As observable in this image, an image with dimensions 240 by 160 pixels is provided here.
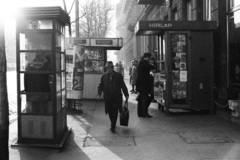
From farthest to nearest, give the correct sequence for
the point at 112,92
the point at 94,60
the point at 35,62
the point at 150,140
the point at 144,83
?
the point at 94,60 < the point at 144,83 < the point at 112,92 < the point at 150,140 < the point at 35,62

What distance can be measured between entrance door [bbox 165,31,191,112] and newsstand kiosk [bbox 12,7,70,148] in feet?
13.8

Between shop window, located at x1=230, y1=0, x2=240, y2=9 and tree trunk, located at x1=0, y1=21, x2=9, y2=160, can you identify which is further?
shop window, located at x1=230, y1=0, x2=240, y2=9

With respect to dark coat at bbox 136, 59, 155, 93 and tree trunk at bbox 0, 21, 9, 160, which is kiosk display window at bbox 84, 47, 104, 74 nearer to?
dark coat at bbox 136, 59, 155, 93

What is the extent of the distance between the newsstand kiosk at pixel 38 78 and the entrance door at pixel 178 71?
4.21 metres

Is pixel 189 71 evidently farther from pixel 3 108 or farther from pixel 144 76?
pixel 3 108

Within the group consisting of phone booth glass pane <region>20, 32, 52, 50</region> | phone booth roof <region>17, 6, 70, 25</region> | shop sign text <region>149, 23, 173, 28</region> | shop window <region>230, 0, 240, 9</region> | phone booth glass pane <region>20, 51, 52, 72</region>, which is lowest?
phone booth glass pane <region>20, 51, 52, 72</region>

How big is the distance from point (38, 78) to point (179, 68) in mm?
4859

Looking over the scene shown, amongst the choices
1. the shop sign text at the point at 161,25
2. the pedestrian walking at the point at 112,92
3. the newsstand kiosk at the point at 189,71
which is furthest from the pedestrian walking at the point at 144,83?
the pedestrian walking at the point at 112,92

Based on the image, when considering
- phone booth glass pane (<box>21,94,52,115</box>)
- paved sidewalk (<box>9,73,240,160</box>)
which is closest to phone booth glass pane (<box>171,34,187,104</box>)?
paved sidewalk (<box>9,73,240,160</box>)

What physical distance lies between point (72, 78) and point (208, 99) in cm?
415

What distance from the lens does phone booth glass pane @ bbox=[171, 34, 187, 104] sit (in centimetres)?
972

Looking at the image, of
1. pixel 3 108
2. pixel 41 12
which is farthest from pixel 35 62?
pixel 3 108

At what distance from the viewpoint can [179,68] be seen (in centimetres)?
982

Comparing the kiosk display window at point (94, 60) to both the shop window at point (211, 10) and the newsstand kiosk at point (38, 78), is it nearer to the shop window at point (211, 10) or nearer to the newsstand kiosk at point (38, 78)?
the shop window at point (211, 10)
